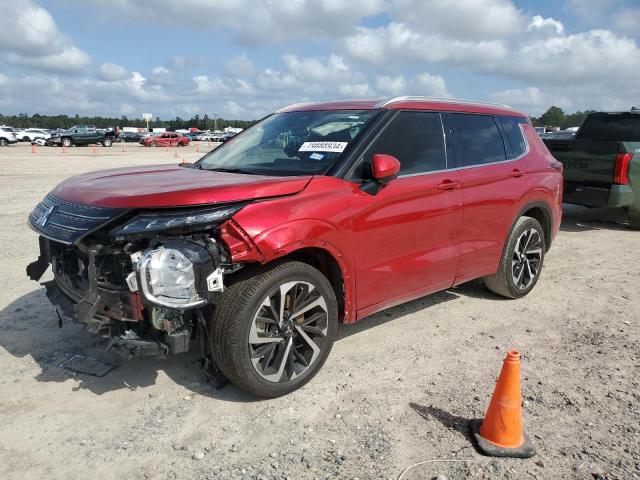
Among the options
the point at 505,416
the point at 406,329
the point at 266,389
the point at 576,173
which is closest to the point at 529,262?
the point at 406,329

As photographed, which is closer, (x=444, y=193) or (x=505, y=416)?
(x=505, y=416)

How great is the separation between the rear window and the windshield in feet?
24.8

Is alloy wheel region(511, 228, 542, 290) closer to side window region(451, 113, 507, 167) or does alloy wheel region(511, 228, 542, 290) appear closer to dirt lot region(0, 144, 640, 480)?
dirt lot region(0, 144, 640, 480)

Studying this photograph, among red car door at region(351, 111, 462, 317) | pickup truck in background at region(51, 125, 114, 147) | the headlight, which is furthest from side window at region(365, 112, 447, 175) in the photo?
pickup truck in background at region(51, 125, 114, 147)

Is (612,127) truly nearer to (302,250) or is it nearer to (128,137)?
(302,250)

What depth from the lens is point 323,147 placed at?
158 inches

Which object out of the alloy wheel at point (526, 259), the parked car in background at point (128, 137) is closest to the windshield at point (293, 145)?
the alloy wheel at point (526, 259)

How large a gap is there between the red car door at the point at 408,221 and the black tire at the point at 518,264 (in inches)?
36.5

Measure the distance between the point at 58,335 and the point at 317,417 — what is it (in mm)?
2407

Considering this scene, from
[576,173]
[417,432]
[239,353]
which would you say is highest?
[576,173]

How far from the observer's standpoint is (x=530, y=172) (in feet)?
17.7

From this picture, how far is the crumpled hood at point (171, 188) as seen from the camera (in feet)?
10.3

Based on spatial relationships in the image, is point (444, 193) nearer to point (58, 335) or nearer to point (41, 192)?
point (58, 335)

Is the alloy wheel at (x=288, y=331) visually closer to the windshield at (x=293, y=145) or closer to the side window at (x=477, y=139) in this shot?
the windshield at (x=293, y=145)
